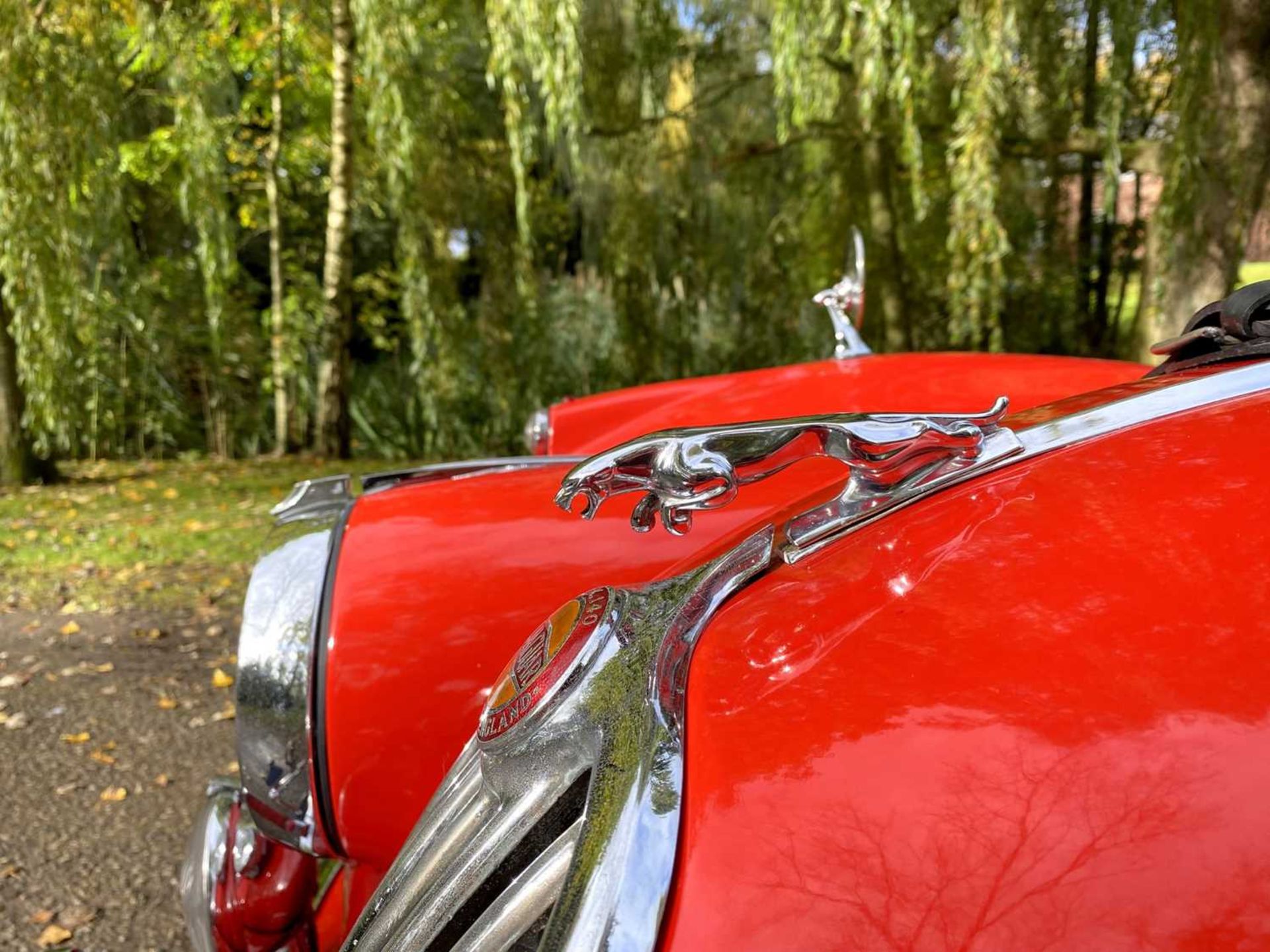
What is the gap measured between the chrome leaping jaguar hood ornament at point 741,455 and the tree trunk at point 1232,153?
16.2 feet

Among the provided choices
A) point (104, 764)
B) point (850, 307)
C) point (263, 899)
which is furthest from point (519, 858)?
point (104, 764)

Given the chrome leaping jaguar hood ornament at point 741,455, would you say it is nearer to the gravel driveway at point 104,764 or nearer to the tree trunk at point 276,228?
the gravel driveway at point 104,764

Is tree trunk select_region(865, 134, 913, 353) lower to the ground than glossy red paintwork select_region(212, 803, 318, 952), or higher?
higher

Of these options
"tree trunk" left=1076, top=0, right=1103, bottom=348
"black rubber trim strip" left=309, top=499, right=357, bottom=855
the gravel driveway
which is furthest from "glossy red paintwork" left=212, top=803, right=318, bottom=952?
"tree trunk" left=1076, top=0, right=1103, bottom=348

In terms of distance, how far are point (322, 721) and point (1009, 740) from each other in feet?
3.31

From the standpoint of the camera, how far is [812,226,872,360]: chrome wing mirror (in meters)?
2.92

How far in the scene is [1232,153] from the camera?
528 cm

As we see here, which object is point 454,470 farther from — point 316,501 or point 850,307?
point 850,307

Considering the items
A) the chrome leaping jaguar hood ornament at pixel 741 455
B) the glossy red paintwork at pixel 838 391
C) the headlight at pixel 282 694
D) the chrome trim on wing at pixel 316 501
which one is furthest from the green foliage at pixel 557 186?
the chrome leaping jaguar hood ornament at pixel 741 455

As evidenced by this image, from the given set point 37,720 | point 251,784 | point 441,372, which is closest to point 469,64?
point 441,372

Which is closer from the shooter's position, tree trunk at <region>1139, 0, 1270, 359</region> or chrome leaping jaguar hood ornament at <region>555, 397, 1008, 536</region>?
chrome leaping jaguar hood ornament at <region>555, 397, 1008, 536</region>

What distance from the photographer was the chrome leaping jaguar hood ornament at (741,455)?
3.20 ft

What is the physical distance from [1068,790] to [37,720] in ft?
13.3

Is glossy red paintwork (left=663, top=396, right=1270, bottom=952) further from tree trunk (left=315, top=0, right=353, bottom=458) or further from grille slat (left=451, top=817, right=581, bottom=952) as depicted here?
tree trunk (left=315, top=0, right=353, bottom=458)
